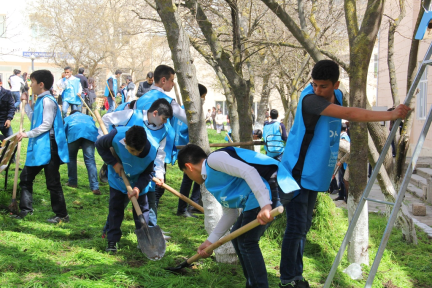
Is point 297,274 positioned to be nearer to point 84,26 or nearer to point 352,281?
point 352,281

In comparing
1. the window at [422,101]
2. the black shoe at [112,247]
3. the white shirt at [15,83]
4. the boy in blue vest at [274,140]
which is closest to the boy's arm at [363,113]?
the black shoe at [112,247]

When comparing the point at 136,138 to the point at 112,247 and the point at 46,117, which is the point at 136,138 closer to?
the point at 112,247

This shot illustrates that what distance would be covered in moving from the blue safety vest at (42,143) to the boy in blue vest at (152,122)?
0.76 meters

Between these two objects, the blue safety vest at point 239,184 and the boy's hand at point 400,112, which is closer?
the boy's hand at point 400,112

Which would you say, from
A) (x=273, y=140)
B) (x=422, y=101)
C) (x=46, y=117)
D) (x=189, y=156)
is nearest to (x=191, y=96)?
(x=189, y=156)

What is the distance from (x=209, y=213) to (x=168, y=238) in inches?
40.4

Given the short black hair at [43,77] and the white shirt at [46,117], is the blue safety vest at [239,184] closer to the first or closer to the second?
the white shirt at [46,117]

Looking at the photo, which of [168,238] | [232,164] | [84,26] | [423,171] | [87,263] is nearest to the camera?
[232,164]

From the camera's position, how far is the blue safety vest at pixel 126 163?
172 inches

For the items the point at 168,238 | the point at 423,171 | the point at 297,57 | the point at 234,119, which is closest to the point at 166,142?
the point at 168,238

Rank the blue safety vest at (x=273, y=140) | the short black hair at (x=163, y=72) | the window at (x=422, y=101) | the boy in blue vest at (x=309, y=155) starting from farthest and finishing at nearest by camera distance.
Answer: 1. the window at (x=422, y=101)
2. the blue safety vest at (x=273, y=140)
3. the short black hair at (x=163, y=72)
4. the boy in blue vest at (x=309, y=155)

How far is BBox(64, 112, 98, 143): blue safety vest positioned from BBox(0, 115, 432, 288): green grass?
1323mm

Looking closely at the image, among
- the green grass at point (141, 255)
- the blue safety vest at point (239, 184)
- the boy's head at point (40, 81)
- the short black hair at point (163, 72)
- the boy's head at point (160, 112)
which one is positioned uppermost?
the short black hair at point (163, 72)

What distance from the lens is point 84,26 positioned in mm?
25484
